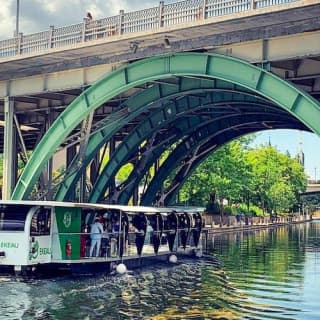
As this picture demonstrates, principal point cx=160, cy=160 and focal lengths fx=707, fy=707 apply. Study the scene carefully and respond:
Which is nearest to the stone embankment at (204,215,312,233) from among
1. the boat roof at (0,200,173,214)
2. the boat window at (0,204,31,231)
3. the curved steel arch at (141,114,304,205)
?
the curved steel arch at (141,114,304,205)

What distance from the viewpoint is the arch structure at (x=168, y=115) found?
24.7 metres

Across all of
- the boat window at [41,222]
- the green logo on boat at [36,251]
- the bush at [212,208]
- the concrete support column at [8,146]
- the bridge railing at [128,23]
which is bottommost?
the green logo on boat at [36,251]

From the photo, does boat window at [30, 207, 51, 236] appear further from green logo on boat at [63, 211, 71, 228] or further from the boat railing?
green logo on boat at [63, 211, 71, 228]

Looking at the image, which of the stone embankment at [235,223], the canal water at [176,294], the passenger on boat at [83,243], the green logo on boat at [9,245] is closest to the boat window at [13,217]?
the green logo on boat at [9,245]

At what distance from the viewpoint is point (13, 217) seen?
25.7 meters

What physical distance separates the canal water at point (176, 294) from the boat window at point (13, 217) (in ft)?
6.54

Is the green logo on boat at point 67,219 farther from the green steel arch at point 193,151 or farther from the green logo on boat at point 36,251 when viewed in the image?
the green steel arch at point 193,151

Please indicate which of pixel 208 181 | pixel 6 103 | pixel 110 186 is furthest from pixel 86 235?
pixel 208 181

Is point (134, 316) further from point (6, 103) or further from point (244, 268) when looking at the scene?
point (6, 103)

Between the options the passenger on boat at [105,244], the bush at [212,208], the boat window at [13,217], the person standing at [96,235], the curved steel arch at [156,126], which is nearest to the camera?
the boat window at [13,217]

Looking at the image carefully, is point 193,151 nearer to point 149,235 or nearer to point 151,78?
point 149,235

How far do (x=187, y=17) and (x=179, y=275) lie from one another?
1022cm

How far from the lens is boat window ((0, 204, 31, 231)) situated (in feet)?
83.9

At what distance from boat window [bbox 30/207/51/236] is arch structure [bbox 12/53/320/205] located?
5591 mm
